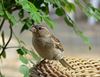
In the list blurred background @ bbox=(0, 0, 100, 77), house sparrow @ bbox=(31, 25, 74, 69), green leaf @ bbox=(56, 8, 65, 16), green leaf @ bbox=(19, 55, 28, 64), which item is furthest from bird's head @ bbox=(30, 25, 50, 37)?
blurred background @ bbox=(0, 0, 100, 77)

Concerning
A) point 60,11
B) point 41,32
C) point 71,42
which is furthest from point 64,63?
point 71,42

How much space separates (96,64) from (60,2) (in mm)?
328

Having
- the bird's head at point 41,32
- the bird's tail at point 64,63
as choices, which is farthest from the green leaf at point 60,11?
the bird's head at point 41,32

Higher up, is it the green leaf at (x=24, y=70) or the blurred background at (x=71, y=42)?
the green leaf at (x=24, y=70)

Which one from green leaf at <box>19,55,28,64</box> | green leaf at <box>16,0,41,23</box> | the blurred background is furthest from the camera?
the blurred background

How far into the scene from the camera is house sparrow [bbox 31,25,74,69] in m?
2.14

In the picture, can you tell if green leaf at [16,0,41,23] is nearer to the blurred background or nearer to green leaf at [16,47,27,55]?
green leaf at [16,47,27,55]

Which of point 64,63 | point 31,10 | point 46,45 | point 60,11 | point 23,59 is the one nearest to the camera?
point 31,10

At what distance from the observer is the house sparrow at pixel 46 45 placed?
7.02 feet

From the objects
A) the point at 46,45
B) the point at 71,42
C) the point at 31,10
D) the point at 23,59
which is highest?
the point at 31,10

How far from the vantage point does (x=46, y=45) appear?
2199 millimetres

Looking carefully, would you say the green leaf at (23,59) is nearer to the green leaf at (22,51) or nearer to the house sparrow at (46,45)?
the green leaf at (22,51)

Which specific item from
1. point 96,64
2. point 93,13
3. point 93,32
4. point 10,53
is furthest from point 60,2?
point 93,32

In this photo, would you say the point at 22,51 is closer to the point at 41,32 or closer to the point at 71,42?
the point at 41,32
